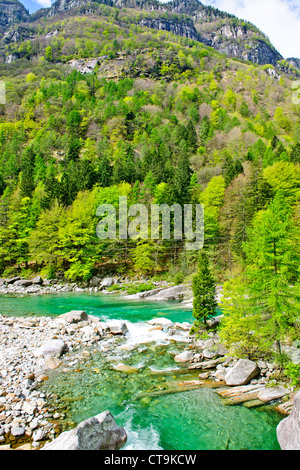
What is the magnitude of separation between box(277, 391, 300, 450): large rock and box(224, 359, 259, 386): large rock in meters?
3.18

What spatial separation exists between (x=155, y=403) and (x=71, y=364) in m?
4.86

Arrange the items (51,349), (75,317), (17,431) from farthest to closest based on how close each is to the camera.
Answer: (75,317)
(51,349)
(17,431)

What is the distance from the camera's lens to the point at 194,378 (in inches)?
A: 438

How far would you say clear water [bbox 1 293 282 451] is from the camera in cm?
765

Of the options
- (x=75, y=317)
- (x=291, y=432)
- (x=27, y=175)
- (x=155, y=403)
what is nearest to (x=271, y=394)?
(x=291, y=432)

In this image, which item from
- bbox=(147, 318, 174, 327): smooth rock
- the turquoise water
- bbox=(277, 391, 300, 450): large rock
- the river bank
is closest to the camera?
bbox=(277, 391, 300, 450): large rock

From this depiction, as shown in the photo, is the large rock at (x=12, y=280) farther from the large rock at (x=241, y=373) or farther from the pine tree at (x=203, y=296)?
the large rock at (x=241, y=373)

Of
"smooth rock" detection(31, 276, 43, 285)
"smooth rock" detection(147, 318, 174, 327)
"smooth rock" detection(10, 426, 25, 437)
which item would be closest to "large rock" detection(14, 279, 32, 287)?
"smooth rock" detection(31, 276, 43, 285)

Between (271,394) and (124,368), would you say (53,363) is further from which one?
(271,394)

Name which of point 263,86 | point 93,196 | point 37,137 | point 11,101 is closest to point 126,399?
point 93,196

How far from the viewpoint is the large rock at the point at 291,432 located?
643cm

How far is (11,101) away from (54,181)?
234 ft

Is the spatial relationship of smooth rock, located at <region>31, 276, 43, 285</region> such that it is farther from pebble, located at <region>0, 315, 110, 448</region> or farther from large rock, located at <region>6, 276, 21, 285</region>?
pebble, located at <region>0, 315, 110, 448</region>

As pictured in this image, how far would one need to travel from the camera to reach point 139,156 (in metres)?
70.2
